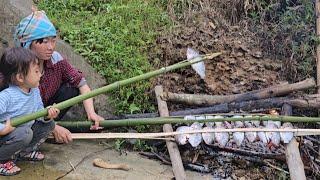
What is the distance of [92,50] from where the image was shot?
508 cm

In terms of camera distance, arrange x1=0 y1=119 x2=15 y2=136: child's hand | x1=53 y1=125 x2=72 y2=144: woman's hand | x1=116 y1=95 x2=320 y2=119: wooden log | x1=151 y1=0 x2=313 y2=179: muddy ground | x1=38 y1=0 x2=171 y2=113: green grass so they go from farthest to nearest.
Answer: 1. x1=151 y1=0 x2=313 y2=179: muddy ground
2. x1=38 y1=0 x2=171 y2=113: green grass
3. x1=116 y1=95 x2=320 y2=119: wooden log
4. x1=53 y1=125 x2=72 y2=144: woman's hand
5. x1=0 y1=119 x2=15 y2=136: child's hand

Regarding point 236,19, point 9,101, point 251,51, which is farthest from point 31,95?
point 236,19

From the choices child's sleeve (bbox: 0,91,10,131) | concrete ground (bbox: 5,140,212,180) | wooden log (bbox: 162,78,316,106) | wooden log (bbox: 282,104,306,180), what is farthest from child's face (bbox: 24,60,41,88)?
wooden log (bbox: 282,104,306,180)

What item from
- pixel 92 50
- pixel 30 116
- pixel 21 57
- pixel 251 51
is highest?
pixel 251 51

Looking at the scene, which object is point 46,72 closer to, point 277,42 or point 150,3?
point 150,3

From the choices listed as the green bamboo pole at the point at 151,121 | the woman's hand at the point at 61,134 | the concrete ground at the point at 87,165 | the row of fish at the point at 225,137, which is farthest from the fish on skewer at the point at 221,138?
the woman's hand at the point at 61,134

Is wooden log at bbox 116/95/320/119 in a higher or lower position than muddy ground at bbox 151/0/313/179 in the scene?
lower

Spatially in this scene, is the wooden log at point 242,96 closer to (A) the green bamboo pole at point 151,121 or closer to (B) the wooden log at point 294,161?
(A) the green bamboo pole at point 151,121

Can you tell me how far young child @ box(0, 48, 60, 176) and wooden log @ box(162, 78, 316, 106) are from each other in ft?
4.55

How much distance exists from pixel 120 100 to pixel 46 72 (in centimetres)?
94

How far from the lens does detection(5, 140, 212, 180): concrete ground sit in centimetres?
369

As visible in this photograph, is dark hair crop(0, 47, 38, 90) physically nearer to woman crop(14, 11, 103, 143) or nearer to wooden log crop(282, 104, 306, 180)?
woman crop(14, 11, 103, 143)

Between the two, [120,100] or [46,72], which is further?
[120,100]

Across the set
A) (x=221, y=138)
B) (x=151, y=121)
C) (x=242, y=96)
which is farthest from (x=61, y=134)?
(x=242, y=96)
